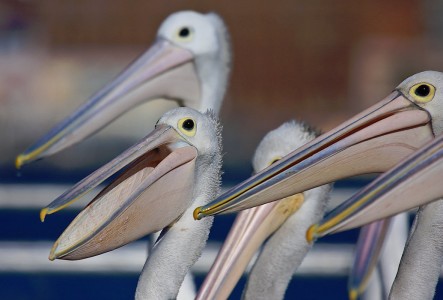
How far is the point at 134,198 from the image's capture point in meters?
3.45

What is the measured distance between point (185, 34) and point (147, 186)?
1.68 m

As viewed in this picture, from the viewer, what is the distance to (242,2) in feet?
57.1

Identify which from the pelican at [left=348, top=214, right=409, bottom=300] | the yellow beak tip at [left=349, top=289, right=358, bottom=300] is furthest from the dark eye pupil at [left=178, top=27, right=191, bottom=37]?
the yellow beak tip at [left=349, top=289, right=358, bottom=300]

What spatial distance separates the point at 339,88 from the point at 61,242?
13904 millimetres

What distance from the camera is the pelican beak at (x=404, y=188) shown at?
3.07 meters

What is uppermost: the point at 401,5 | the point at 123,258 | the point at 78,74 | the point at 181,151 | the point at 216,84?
the point at 401,5

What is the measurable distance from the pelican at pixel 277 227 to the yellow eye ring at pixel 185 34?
1001 mm

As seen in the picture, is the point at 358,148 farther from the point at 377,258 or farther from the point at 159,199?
the point at 377,258

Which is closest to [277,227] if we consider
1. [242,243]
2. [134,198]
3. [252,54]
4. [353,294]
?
[242,243]

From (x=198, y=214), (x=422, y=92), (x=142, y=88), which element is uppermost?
(x=142, y=88)

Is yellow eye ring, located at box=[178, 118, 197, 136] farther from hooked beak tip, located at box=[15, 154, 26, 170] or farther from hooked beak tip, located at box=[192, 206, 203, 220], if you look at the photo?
hooked beak tip, located at box=[15, 154, 26, 170]

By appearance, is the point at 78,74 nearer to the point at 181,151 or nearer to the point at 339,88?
the point at 339,88

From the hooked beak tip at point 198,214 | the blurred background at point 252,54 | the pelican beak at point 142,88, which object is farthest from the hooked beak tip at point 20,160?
the blurred background at point 252,54

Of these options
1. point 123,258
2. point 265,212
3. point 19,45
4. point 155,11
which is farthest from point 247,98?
point 265,212
